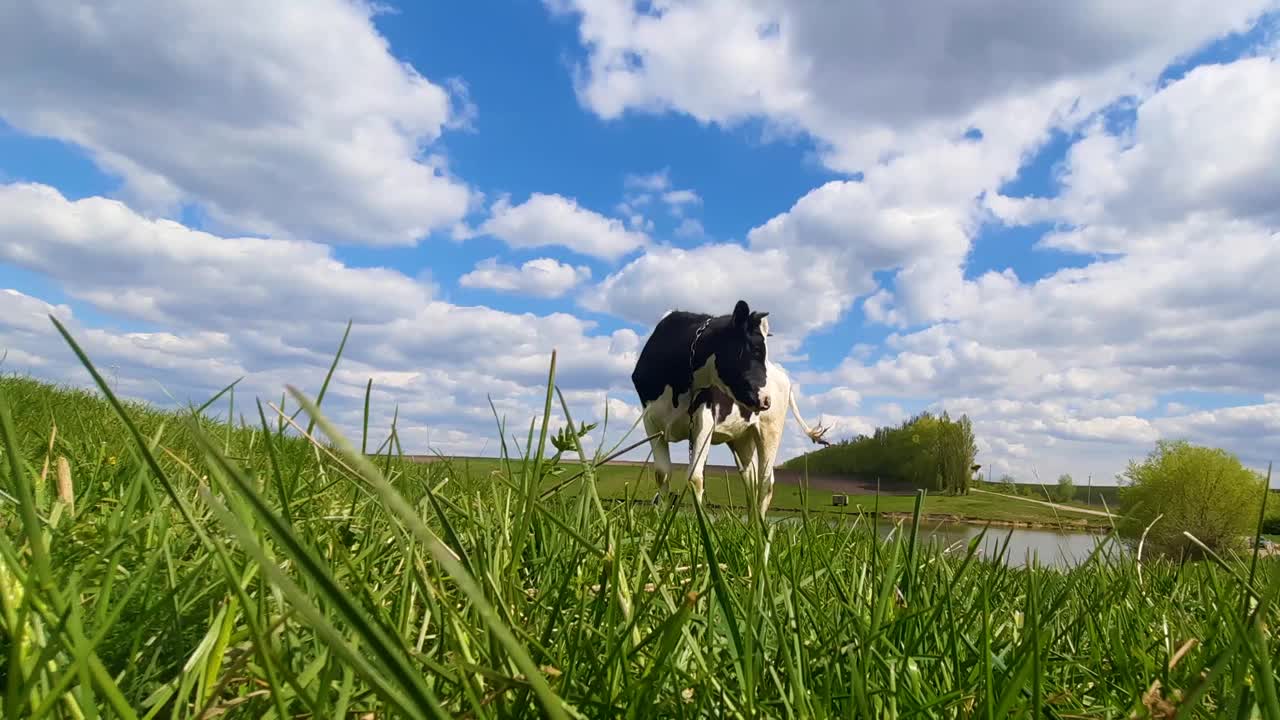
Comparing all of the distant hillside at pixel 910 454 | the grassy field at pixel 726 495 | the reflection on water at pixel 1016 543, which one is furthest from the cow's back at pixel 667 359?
the distant hillside at pixel 910 454

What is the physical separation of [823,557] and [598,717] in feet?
6.56

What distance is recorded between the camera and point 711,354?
10531 millimetres

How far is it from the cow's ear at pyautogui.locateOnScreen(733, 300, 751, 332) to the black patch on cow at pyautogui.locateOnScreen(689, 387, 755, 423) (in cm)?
94

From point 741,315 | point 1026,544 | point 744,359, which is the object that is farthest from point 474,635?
point 741,315

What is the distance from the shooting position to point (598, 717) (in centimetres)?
114

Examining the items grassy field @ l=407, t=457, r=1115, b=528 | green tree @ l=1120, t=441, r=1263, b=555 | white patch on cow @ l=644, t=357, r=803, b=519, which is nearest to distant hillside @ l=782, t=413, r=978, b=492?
green tree @ l=1120, t=441, r=1263, b=555

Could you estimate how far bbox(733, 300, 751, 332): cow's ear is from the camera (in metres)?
10.4

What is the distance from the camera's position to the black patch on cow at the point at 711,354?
10305mm

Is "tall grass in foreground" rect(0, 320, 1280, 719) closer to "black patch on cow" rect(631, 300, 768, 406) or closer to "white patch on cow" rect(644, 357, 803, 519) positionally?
"white patch on cow" rect(644, 357, 803, 519)

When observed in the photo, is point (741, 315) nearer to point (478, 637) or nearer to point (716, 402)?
point (716, 402)

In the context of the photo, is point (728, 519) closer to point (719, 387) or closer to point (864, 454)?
point (719, 387)

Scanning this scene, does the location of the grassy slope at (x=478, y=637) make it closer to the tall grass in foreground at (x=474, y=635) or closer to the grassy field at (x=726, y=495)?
the tall grass in foreground at (x=474, y=635)

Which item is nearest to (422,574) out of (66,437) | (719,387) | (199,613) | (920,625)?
(199,613)

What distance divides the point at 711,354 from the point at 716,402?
2.20ft
